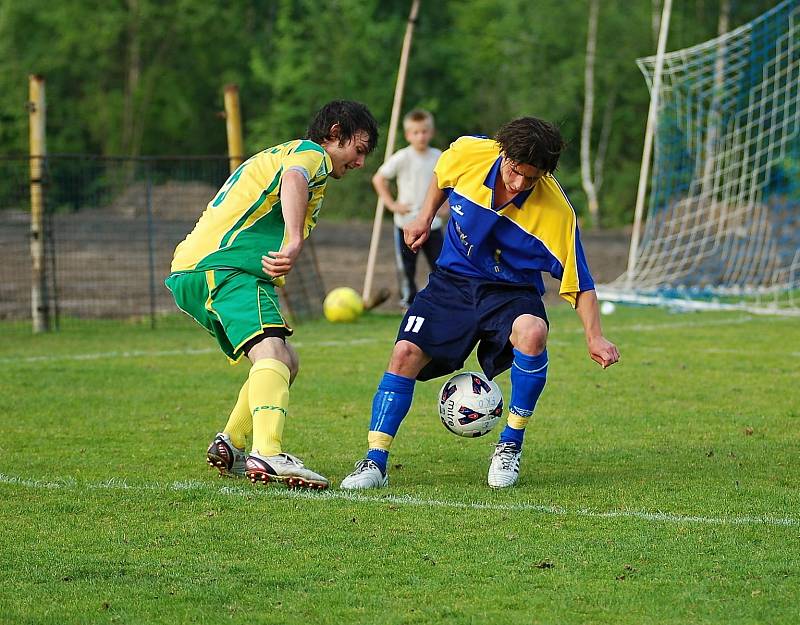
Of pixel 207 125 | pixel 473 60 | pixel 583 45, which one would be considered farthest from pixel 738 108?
pixel 207 125

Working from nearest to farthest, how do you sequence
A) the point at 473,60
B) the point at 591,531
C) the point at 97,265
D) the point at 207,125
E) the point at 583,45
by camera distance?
the point at 591,531 < the point at 97,265 < the point at 583,45 < the point at 473,60 < the point at 207,125

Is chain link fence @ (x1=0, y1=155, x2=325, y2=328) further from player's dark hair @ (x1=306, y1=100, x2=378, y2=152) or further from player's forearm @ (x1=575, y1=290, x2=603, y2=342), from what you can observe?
player's forearm @ (x1=575, y1=290, x2=603, y2=342)

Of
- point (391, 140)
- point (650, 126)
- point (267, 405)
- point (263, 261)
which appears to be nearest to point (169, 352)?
point (391, 140)

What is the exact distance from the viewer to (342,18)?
38.2 m

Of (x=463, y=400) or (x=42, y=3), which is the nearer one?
(x=463, y=400)

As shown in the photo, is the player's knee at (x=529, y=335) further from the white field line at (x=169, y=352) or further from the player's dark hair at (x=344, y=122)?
the white field line at (x=169, y=352)

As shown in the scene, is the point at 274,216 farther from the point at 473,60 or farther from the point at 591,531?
the point at 473,60

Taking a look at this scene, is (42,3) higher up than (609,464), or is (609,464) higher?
(42,3)

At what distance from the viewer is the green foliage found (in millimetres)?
35844

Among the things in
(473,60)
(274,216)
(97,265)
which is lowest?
(97,265)

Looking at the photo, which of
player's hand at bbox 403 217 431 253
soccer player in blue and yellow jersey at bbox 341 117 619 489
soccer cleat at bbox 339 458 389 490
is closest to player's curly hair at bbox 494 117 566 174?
soccer player in blue and yellow jersey at bbox 341 117 619 489

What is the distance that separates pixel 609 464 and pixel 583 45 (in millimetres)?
31857

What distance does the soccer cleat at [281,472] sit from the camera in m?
5.45

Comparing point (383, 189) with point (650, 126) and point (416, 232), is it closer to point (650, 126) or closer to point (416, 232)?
point (650, 126)
